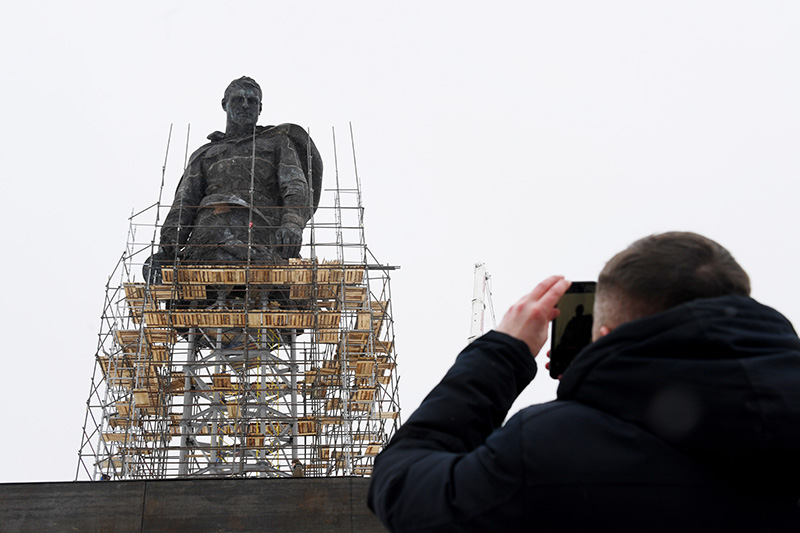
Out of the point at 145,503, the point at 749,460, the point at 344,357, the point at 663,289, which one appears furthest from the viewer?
the point at 344,357

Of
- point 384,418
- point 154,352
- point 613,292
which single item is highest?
point 613,292

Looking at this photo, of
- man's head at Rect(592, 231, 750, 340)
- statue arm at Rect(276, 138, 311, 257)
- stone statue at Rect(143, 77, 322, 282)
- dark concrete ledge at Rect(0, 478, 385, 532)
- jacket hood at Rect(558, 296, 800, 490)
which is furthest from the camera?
stone statue at Rect(143, 77, 322, 282)

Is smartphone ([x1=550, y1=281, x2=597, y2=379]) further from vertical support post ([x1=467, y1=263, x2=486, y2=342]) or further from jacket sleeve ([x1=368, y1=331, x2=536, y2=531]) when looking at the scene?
vertical support post ([x1=467, y1=263, x2=486, y2=342])

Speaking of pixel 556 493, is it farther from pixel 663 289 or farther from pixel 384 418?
pixel 384 418

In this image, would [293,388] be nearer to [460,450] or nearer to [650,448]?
[460,450]

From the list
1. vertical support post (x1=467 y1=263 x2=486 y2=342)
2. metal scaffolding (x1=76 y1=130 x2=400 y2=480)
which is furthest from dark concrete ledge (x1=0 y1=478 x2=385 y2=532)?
vertical support post (x1=467 y1=263 x2=486 y2=342)

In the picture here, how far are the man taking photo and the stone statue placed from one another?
1516 cm

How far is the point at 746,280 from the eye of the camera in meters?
1.90

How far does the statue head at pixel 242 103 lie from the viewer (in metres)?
20.2

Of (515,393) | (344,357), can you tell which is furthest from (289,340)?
(515,393)

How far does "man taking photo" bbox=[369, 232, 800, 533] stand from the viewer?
161 cm

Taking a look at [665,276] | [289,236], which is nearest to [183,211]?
[289,236]

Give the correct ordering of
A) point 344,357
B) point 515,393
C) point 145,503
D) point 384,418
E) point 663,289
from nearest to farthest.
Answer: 1. point 663,289
2. point 515,393
3. point 145,503
4. point 344,357
5. point 384,418

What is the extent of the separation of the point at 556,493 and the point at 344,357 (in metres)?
15.6
